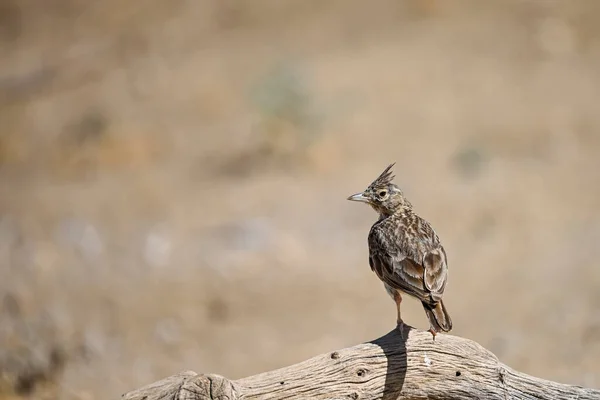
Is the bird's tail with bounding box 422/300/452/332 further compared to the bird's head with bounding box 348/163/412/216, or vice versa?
the bird's head with bounding box 348/163/412/216

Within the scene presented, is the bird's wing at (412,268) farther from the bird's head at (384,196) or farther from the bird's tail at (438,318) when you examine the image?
the bird's head at (384,196)

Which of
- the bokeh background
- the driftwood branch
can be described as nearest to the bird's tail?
the driftwood branch

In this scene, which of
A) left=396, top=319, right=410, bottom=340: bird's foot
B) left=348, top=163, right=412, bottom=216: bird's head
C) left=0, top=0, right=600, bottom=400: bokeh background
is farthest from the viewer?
left=0, top=0, right=600, bottom=400: bokeh background

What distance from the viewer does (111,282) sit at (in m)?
11.3

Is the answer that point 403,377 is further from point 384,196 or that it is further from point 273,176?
point 273,176

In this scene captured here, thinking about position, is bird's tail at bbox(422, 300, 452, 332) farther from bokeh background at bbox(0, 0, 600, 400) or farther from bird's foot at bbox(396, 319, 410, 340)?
bokeh background at bbox(0, 0, 600, 400)

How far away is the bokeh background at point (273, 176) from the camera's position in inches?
394

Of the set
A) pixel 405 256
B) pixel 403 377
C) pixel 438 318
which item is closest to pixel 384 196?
pixel 405 256

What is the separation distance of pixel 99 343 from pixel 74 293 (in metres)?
1.43

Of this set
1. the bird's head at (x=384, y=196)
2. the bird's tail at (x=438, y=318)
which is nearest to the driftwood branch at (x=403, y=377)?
the bird's tail at (x=438, y=318)

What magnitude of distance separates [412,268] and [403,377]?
76 centimetres

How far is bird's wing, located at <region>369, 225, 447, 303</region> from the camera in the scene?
5406 mm

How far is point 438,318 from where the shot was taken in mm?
5086

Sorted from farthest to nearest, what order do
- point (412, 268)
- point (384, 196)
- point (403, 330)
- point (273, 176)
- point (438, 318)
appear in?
point (273, 176), point (384, 196), point (412, 268), point (403, 330), point (438, 318)
